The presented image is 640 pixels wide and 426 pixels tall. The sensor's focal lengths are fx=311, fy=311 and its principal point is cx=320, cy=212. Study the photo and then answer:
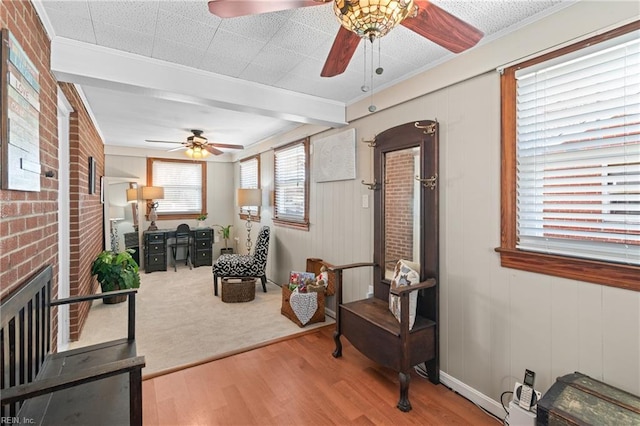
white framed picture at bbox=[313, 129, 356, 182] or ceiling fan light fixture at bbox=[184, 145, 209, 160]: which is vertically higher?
ceiling fan light fixture at bbox=[184, 145, 209, 160]

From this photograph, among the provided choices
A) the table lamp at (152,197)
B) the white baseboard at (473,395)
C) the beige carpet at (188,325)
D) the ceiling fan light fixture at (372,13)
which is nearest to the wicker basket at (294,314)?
the beige carpet at (188,325)

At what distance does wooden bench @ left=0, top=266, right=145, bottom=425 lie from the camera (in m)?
1.10

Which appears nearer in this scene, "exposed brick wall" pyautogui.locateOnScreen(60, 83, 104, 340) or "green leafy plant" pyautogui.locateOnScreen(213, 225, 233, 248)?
"exposed brick wall" pyautogui.locateOnScreen(60, 83, 104, 340)

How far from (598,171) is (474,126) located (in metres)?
0.72

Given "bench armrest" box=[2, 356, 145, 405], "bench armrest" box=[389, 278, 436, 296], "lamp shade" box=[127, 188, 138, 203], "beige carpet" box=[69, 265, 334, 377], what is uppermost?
"lamp shade" box=[127, 188, 138, 203]

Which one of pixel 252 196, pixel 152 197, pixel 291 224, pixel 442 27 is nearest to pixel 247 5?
pixel 442 27

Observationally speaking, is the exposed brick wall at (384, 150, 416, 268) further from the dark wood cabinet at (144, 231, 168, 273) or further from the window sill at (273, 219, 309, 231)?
the dark wood cabinet at (144, 231, 168, 273)

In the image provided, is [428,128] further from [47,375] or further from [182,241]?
[182,241]

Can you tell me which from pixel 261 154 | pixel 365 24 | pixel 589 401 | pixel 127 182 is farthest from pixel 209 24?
pixel 127 182

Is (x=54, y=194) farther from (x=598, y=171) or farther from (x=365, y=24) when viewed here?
(x=598, y=171)

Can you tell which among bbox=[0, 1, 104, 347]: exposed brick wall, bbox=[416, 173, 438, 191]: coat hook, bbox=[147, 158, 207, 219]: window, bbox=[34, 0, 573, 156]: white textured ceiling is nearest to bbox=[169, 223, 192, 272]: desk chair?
bbox=[147, 158, 207, 219]: window

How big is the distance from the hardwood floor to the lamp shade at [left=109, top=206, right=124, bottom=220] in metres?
4.17

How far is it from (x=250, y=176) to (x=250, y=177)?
0.06ft

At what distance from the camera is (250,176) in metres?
5.83
